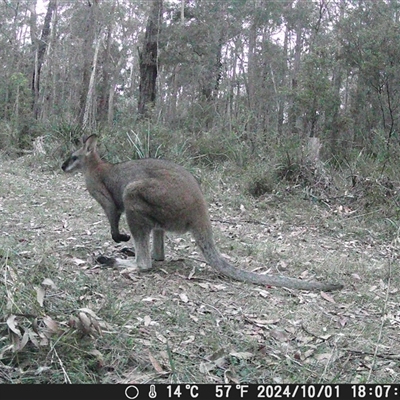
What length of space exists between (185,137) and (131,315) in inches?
378

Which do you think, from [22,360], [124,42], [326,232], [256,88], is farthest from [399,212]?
[124,42]

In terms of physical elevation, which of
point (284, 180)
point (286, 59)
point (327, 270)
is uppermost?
point (286, 59)

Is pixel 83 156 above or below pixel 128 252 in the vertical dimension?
above

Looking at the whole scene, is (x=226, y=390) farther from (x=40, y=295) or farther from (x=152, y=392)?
(x=40, y=295)

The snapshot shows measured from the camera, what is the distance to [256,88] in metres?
24.8

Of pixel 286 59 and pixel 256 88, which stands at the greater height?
pixel 286 59

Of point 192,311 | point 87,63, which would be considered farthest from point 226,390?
point 87,63

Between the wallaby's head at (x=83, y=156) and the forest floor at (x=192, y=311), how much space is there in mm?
850

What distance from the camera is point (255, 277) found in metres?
4.82

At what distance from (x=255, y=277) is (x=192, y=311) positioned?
2.72 feet

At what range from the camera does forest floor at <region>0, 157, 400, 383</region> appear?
122 inches

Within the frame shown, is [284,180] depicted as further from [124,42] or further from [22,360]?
[124,42]

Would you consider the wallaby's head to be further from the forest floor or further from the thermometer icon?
the thermometer icon

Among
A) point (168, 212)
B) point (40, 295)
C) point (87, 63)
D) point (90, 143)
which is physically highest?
point (87, 63)
